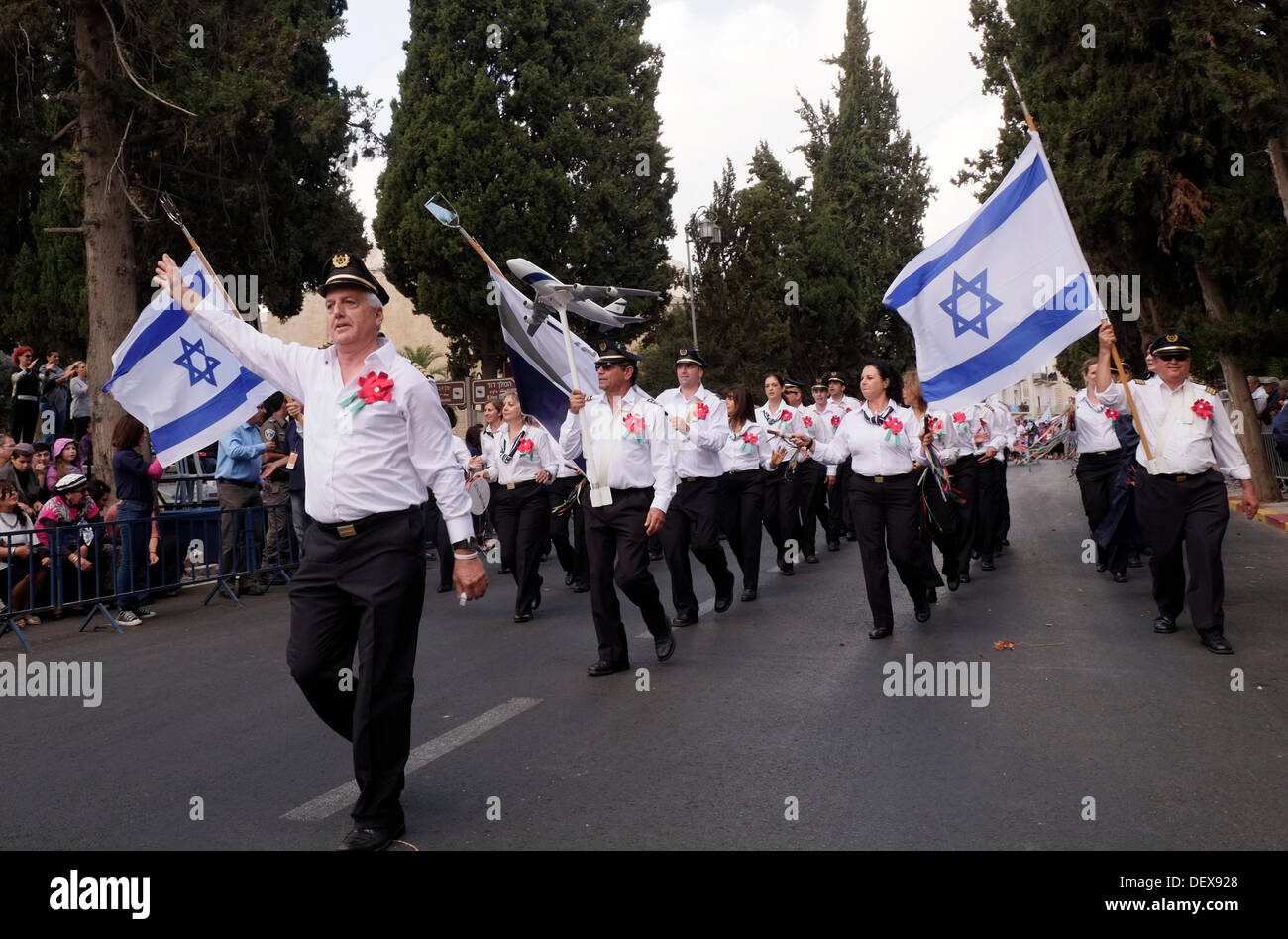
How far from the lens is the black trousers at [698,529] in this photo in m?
9.73

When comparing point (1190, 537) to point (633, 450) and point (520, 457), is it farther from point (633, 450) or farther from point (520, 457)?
point (520, 457)

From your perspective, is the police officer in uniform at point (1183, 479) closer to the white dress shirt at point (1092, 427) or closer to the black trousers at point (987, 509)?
the white dress shirt at point (1092, 427)

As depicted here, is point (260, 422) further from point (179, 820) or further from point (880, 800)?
point (880, 800)

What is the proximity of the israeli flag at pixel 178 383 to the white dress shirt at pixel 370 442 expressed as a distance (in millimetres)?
4855

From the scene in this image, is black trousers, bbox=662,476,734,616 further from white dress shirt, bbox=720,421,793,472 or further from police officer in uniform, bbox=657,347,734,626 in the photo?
white dress shirt, bbox=720,421,793,472

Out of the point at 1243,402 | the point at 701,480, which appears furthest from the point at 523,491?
the point at 1243,402

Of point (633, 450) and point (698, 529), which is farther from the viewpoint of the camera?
point (698, 529)

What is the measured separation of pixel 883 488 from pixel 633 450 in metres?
2.05

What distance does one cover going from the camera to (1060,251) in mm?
8438

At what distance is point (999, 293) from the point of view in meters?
8.66

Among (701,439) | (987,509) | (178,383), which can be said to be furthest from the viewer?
(987,509)

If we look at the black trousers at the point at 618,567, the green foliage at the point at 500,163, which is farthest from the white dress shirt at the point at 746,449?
the green foliage at the point at 500,163

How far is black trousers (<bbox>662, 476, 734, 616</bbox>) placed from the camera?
9.73 metres

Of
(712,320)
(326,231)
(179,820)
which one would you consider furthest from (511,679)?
(712,320)
